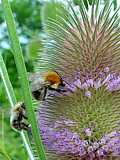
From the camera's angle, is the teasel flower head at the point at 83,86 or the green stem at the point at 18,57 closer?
the green stem at the point at 18,57

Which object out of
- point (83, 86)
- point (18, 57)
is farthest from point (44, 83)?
point (18, 57)

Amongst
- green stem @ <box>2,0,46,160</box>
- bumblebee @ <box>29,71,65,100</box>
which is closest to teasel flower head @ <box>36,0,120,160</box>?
bumblebee @ <box>29,71,65,100</box>

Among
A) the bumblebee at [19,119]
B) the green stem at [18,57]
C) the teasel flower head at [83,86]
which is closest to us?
the green stem at [18,57]

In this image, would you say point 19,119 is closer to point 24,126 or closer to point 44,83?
point 24,126

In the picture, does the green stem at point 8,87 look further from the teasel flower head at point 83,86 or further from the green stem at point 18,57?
the green stem at point 18,57

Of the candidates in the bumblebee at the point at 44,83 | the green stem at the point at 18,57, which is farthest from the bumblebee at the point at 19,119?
the green stem at the point at 18,57

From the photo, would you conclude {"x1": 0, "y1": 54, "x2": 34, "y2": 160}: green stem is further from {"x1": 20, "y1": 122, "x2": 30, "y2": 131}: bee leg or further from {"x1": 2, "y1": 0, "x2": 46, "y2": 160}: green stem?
{"x1": 2, "y1": 0, "x2": 46, "y2": 160}: green stem
